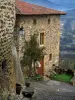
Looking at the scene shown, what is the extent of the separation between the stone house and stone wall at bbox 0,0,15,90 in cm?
1048

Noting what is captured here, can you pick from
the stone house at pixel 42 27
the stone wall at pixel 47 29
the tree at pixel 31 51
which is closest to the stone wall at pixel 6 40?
the stone house at pixel 42 27

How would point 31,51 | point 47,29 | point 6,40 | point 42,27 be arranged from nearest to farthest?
point 6,40 < point 31,51 < point 42,27 < point 47,29

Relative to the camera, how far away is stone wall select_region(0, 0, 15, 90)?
Answer: 8.11 meters

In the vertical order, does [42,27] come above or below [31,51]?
above

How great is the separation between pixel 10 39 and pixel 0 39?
0.84 metres

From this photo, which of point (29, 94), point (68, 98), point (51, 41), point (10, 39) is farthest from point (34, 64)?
point (10, 39)

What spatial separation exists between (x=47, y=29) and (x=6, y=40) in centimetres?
1544

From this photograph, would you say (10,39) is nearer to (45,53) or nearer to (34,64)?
(34,64)

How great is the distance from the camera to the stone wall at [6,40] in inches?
319

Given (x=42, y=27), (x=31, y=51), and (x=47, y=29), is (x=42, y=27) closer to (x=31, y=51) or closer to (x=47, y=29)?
(x=47, y=29)

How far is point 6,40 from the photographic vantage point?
8.45 m

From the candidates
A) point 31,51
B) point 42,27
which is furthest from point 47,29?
point 31,51

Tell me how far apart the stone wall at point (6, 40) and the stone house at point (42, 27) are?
10481 mm

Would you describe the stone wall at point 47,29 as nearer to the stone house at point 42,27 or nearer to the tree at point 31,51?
the stone house at point 42,27
